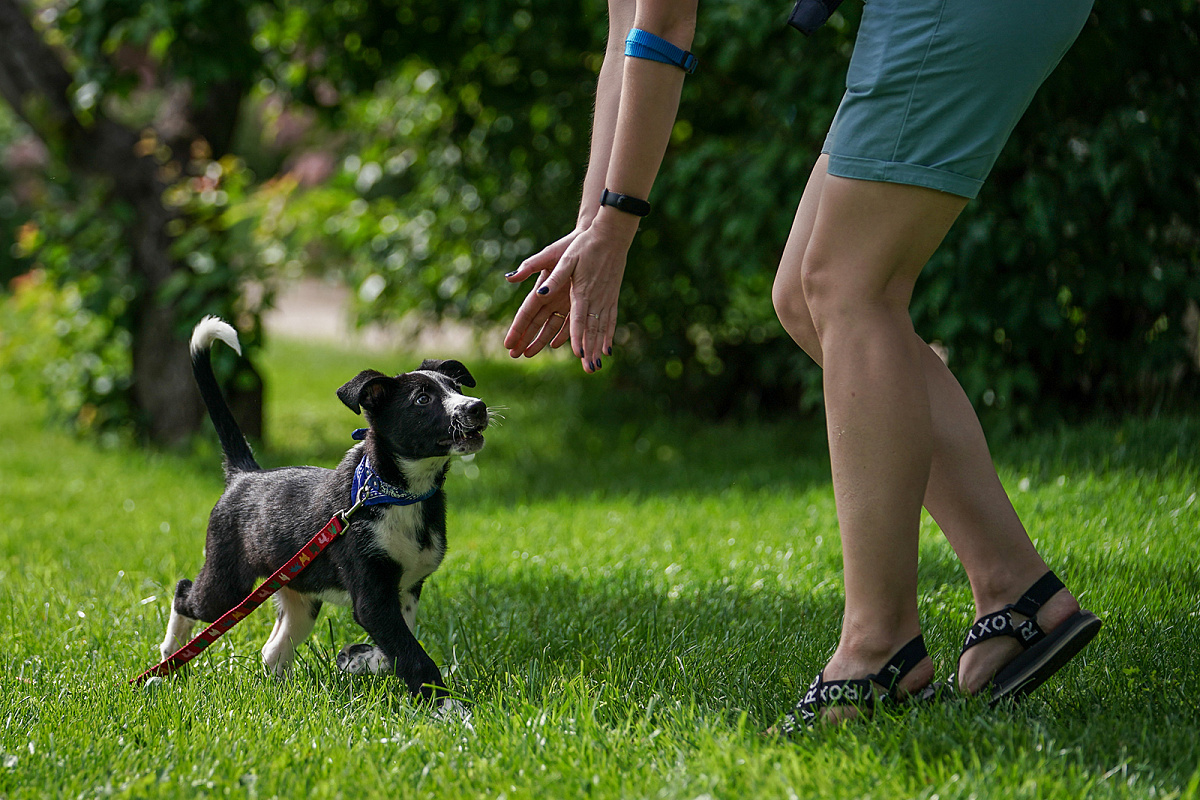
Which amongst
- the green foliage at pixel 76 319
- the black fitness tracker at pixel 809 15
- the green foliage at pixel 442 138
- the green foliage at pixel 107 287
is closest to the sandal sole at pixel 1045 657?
the black fitness tracker at pixel 809 15

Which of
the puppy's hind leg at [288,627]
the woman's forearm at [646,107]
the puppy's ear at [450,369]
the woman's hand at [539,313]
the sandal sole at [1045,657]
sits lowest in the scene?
the sandal sole at [1045,657]

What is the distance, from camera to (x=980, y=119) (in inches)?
74.2

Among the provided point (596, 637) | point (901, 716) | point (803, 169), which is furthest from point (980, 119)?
point (803, 169)

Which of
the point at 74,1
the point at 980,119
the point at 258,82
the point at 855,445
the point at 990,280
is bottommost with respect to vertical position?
the point at 990,280

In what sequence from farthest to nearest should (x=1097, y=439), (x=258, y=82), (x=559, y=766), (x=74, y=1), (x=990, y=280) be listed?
(x=258, y=82) → (x=74, y=1) → (x=990, y=280) → (x=1097, y=439) → (x=559, y=766)

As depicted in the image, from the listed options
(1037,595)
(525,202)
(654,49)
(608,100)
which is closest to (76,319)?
(525,202)

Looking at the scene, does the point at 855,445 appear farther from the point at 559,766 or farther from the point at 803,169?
the point at 803,169

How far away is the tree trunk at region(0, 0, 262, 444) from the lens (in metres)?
6.61

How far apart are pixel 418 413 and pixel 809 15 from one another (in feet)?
3.85

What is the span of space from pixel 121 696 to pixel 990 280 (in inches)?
159

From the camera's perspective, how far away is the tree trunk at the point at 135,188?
6.61 meters

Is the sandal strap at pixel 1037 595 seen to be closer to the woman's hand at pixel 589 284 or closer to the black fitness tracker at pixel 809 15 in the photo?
the woman's hand at pixel 589 284

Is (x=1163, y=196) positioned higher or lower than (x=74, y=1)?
lower

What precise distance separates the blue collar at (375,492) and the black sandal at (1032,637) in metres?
1.24
